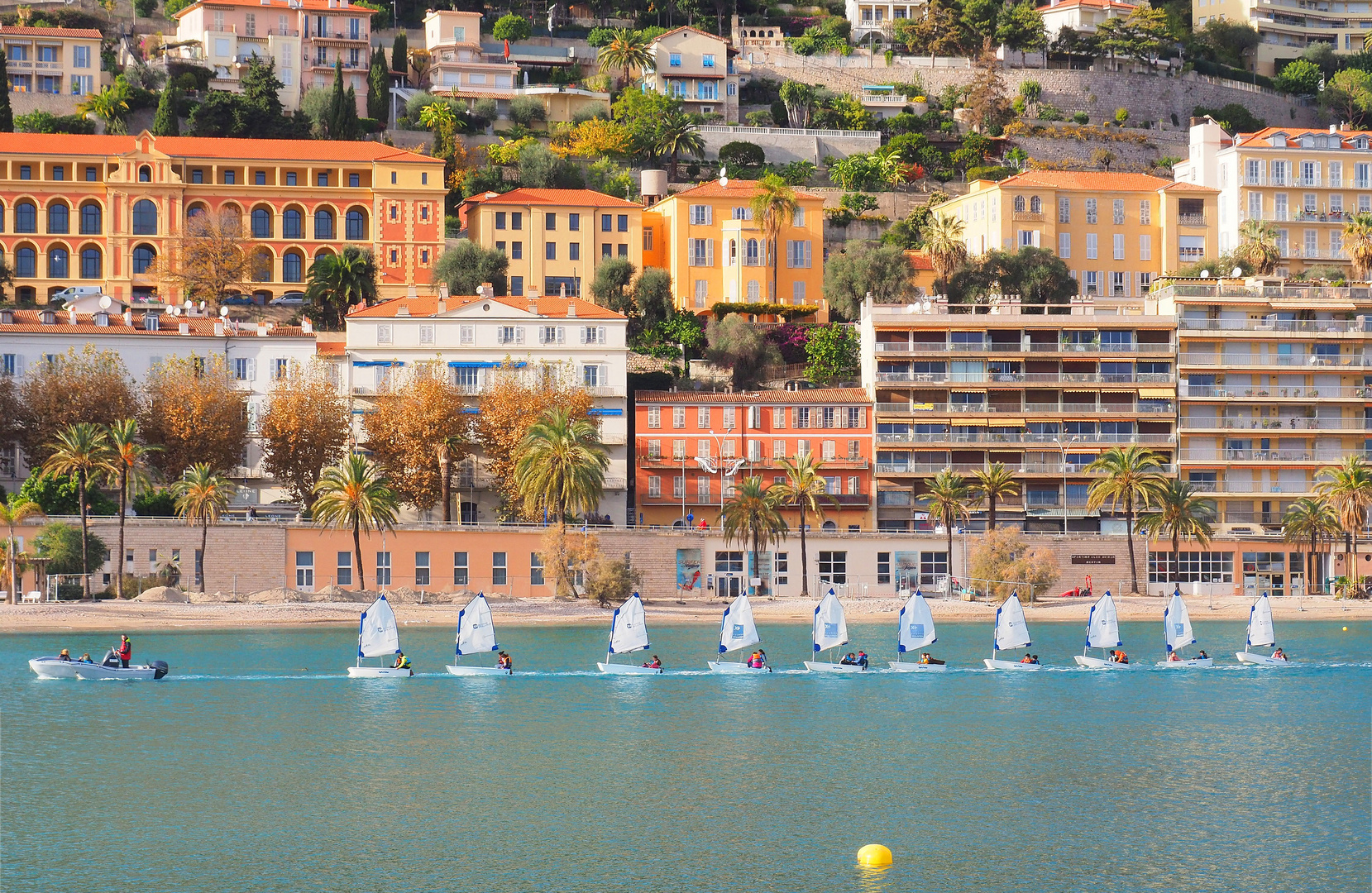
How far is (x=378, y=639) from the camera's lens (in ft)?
249

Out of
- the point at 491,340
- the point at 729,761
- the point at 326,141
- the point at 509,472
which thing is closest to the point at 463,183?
the point at 326,141

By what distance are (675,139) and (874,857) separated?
11013 cm

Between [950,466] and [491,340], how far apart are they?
29.5 meters

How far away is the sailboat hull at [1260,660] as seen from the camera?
82.5 m

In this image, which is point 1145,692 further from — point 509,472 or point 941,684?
point 509,472

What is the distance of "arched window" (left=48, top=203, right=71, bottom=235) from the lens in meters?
130

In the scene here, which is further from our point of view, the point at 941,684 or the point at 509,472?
the point at 509,472

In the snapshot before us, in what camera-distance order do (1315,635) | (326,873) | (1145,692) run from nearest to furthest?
1. (326,873)
2. (1145,692)
3. (1315,635)

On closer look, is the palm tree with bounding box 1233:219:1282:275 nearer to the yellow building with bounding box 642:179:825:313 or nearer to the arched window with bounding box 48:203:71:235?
the yellow building with bounding box 642:179:825:313

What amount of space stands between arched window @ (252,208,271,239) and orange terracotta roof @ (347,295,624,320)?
2273 cm

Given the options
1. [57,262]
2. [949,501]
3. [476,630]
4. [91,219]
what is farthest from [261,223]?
[476,630]

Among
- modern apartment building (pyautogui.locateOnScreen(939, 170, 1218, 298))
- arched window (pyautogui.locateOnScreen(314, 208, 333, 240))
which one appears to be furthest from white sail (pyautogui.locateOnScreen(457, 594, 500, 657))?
modern apartment building (pyautogui.locateOnScreen(939, 170, 1218, 298))

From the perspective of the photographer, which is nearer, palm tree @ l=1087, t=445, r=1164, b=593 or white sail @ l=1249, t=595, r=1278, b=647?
white sail @ l=1249, t=595, r=1278, b=647

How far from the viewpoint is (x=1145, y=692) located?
76938mm
